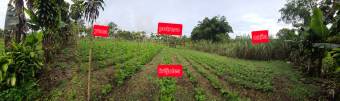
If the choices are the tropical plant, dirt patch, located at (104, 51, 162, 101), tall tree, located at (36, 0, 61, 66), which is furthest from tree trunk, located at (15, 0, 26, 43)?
dirt patch, located at (104, 51, 162, 101)

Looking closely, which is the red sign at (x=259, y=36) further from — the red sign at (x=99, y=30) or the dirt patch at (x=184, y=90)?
the red sign at (x=99, y=30)

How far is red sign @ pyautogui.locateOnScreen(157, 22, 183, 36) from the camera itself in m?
4.92

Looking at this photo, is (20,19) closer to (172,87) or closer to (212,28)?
(172,87)

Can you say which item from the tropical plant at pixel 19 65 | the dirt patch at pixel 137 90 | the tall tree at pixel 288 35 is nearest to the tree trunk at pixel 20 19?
the tropical plant at pixel 19 65

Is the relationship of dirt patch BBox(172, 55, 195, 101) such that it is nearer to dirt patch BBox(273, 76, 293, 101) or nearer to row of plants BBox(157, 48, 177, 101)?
row of plants BBox(157, 48, 177, 101)

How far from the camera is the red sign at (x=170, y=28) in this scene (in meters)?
4.92

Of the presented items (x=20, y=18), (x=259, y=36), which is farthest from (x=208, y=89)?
(x=20, y=18)

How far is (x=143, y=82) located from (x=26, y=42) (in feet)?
12.7

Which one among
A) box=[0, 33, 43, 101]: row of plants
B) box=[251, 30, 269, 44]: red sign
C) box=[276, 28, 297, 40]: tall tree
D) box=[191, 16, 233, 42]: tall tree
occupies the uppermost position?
box=[191, 16, 233, 42]: tall tree

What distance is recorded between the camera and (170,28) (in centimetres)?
498

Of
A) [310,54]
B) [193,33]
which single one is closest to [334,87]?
[310,54]

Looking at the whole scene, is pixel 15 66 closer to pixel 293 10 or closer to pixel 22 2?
pixel 22 2

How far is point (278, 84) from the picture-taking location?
7523mm

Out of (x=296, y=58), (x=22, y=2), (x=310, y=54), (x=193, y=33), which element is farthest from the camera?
(x=193, y=33)
